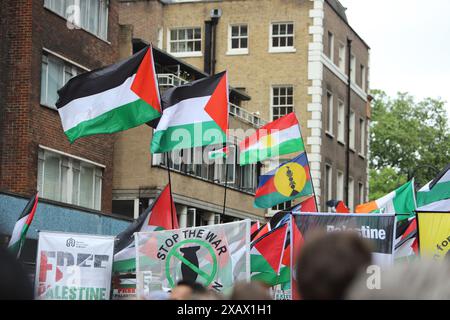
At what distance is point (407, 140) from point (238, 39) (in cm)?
3059

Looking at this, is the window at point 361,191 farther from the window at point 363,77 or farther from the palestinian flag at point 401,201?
the palestinian flag at point 401,201

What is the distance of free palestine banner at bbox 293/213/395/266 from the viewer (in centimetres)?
1575

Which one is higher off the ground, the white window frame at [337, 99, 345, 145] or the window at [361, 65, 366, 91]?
the window at [361, 65, 366, 91]

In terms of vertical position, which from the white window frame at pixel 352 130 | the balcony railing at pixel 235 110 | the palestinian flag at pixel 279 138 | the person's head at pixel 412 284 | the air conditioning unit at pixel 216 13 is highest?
the air conditioning unit at pixel 216 13

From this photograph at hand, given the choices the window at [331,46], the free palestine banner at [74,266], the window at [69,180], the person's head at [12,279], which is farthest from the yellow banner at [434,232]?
the window at [331,46]

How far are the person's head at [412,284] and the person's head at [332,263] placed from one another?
45mm

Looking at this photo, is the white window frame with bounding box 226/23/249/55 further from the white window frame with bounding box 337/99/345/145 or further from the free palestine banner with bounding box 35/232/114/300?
the free palestine banner with bounding box 35/232/114/300

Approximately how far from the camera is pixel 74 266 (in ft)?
54.3

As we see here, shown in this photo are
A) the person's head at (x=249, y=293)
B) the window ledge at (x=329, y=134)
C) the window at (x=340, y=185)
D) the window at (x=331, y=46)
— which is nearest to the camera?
the person's head at (x=249, y=293)

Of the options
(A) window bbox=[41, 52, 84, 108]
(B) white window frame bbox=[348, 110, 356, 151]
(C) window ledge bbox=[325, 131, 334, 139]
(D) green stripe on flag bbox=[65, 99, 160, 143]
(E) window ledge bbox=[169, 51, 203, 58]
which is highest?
(E) window ledge bbox=[169, 51, 203, 58]

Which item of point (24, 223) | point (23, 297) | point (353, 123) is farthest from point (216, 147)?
point (23, 297)

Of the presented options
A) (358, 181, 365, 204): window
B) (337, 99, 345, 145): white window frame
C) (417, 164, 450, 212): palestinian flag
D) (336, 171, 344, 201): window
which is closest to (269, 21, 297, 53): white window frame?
(337, 99, 345, 145): white window frame

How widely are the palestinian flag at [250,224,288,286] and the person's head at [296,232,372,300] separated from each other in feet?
45.4

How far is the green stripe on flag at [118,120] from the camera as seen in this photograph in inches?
696
